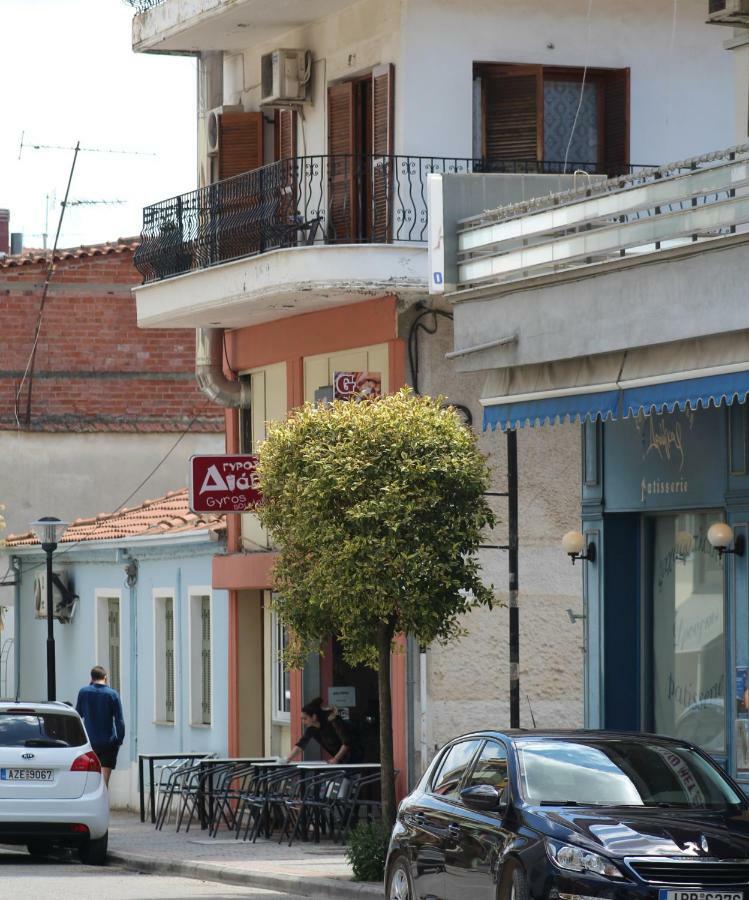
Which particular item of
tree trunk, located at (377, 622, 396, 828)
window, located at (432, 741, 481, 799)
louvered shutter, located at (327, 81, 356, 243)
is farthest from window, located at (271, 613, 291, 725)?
window, located at (432, 741, 481, 799)

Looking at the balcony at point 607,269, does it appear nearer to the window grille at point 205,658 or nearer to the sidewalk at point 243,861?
the sidewalk at point 243,861

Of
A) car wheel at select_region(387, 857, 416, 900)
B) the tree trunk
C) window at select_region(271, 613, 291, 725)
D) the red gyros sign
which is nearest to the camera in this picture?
car wheel at select_region(387, 857, 416, 900)

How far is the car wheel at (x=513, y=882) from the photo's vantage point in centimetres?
1145

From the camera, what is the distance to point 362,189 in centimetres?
2228

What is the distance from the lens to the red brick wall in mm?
36688

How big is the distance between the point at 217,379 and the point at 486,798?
14228 mm

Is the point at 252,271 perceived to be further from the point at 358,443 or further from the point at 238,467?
the point at 358,443

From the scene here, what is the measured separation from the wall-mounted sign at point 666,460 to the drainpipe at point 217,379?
7914mm

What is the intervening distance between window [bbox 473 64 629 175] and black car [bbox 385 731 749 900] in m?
10.1

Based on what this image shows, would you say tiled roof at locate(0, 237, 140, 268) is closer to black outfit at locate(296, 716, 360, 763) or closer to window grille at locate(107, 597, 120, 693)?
window grille at locate(107, 597, 120, 693)

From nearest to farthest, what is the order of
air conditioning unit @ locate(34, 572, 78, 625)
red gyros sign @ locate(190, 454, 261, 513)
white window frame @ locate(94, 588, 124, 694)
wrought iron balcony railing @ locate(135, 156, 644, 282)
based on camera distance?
wrought iron balcony railing @ locate(135, 156, 644, 282), red gyros sign @ locate(190, 454, 261, 513), white window frame @ locate(94, 588, 124, 694), air conditioning unit @ locate(34, 572, 78, 625)

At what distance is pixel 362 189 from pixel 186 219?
296 centimetres

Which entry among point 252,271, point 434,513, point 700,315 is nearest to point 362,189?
point 252,271

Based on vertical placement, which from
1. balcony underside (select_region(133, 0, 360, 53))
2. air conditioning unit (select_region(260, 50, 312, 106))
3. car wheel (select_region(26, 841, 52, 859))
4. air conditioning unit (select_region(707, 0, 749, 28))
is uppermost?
balcony underside (select_region(133, 0, 360, 53))
